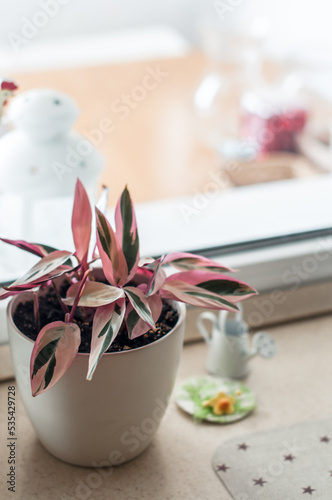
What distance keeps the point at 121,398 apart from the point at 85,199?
0.53ft

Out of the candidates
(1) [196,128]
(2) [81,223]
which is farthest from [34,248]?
(1) [196,128]

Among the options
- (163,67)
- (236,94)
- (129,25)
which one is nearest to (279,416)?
(236,94)

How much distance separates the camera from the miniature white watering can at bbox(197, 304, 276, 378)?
67 cm

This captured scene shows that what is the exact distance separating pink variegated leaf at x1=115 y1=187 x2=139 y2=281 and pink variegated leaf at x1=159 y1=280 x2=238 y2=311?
0.03 meters

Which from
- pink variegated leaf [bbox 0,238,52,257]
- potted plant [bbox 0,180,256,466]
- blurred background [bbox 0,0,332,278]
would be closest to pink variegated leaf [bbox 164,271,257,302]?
potted plant [bbox 0,180,256,466]

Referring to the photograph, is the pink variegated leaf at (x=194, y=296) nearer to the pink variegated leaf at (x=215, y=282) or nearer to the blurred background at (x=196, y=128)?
the pink variegated leaf at (x=215, y=282)

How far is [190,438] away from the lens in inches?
23.8

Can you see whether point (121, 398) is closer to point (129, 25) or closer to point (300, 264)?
point (300, 264)

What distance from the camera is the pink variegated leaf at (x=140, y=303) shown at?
0.46 meters

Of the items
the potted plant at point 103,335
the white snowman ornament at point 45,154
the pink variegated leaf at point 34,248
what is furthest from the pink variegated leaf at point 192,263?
the white snowman ornament at point 45,154

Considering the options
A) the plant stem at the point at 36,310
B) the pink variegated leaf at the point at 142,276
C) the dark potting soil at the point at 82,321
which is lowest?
the dark potting soil at the point at 82,321

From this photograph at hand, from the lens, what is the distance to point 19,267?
82 cm

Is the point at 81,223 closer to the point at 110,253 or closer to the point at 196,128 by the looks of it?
the point at 110,253

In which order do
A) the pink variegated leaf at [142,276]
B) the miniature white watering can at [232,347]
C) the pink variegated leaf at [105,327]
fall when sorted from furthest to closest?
1. the miniature white watering can at [232,347]
2. the pink variegated leaf at [142,276]
3. the pink variegated leaf at [105,327]
